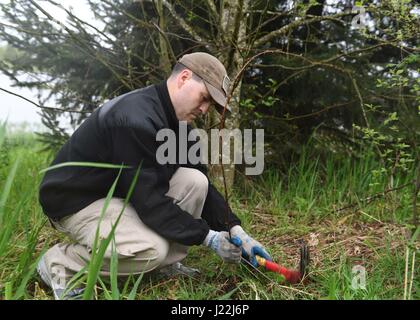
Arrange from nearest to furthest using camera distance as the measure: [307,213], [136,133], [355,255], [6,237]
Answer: [6,237]
[136,133]
[355,255]
[307,213]

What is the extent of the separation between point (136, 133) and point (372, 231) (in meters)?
1.71

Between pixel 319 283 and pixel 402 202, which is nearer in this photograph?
pixel 319 283

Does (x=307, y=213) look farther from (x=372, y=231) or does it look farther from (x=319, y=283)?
(x=319, y=283)

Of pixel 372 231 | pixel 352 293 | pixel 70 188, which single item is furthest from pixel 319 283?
pixel 70 188

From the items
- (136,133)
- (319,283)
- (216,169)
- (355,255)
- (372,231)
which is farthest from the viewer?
(216,169)

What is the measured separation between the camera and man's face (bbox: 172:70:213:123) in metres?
2.25

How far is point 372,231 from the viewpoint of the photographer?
9.50ft

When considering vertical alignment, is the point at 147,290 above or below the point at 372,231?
below

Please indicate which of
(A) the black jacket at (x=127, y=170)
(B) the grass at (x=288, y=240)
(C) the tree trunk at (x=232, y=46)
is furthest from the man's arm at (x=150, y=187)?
(C) the tree trunk at (x=232, y=46)

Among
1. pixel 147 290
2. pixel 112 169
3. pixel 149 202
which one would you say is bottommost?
pixel 147 290

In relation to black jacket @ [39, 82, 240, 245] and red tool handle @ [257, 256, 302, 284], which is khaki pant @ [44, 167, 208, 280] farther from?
red tool handle @ [257, 256, 302, 284]

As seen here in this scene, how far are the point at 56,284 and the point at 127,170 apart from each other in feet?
2.06

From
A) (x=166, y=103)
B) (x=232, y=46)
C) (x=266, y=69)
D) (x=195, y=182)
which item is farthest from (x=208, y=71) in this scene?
(x=266, y=69)

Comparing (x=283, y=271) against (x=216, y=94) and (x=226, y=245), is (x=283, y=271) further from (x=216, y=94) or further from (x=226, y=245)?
(x=216, y=94)
